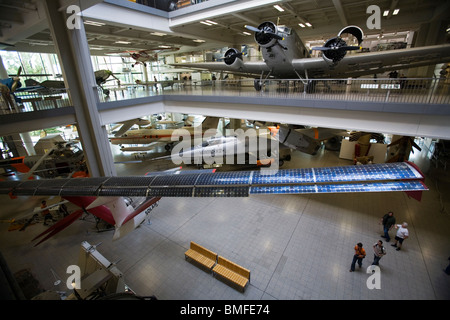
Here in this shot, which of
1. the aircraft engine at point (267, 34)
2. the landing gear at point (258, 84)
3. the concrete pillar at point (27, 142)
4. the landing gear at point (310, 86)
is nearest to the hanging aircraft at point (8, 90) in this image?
the concrete pillar at point (27, 142)

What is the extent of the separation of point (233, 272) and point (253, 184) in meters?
3.90

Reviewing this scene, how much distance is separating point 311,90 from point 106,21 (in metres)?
12.0

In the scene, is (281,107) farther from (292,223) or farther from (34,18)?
(34,18)

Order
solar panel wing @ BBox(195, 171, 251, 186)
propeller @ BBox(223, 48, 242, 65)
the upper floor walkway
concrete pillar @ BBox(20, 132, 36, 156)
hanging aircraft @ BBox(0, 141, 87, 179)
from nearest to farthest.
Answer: solar panel wing @ BBox(195, 171, 251, 186)
the upper floor walkway
propeller @ BBox(223, 48, 242, 65)
hanging aircraft @ BBox(0, 141, 87, 179)
concrete pillar @ BBox(20, 132, 36, 156)

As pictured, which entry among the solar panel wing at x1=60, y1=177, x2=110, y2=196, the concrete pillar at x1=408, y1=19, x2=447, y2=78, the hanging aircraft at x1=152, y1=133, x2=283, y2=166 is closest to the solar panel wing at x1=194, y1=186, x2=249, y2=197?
the solar panel wing at x1=60, y1=177, x2=110, y2=196

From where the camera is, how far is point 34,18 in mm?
10633

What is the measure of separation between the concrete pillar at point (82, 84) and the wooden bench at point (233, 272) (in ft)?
26.2

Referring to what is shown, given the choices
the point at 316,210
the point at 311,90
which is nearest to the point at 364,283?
the point at 316,210

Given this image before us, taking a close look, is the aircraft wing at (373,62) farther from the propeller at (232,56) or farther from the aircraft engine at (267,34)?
the aircraft engine at (267,34)

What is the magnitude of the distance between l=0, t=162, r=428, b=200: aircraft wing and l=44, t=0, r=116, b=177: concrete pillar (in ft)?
12.6

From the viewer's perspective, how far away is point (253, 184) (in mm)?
5230

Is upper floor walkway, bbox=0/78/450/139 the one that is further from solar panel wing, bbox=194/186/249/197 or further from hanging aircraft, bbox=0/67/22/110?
solar panel wing, bbox=194/186/249/197

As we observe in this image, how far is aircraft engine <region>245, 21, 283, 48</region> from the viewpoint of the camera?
1038cm

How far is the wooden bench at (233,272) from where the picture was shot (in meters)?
6.71
